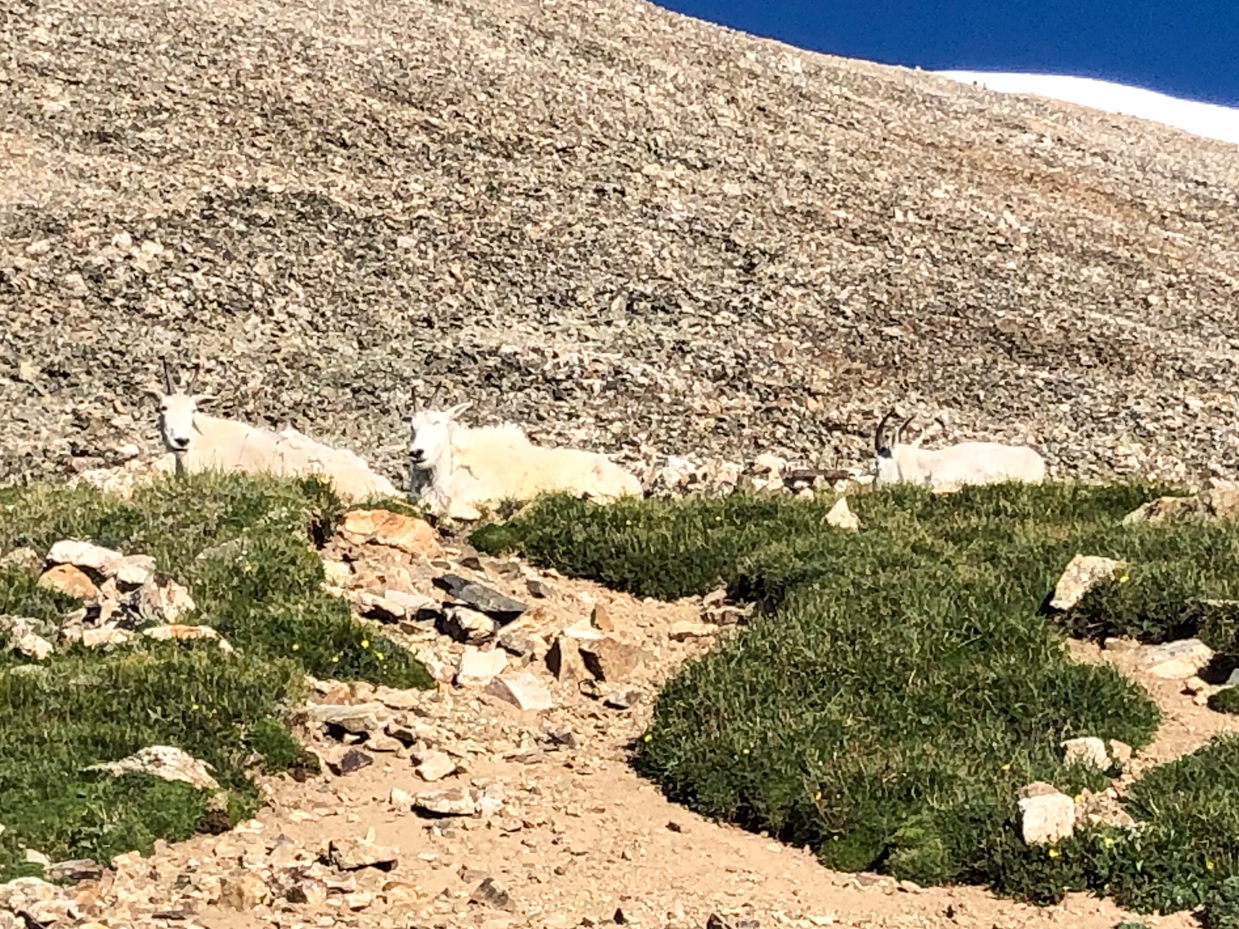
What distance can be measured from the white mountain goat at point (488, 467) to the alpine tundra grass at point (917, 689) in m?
3.80

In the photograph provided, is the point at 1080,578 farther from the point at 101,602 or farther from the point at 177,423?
the point at 177,423

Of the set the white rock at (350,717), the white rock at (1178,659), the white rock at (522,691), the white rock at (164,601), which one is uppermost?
the white rock at (1178,659)

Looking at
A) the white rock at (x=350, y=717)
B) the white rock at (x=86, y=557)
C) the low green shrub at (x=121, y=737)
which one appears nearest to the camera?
the low green shrub at (x=121, y=737)

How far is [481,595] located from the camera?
11109 millimetres

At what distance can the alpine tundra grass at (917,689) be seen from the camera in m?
7.38

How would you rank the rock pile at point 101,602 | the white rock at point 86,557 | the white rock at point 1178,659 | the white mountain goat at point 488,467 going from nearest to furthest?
the rock pile at point 101,602 → the white rock at point 1178,659 → the white rock at point 86,557 → the white mountain goat at point 488,467

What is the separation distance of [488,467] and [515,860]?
1044 cm

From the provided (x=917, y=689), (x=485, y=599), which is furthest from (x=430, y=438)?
(x=917, y=689)

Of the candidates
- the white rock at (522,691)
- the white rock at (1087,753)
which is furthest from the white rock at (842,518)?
the white rock at (1087,753)

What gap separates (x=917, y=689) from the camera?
899cm

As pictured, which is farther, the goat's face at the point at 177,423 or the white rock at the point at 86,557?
the goat's face at the point at 177,423

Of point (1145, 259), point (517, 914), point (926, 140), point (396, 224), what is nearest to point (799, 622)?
point (517, 914)

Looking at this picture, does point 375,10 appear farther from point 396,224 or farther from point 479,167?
point 396,224

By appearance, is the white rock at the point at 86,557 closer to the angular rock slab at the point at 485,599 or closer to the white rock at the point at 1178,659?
the angular rock slab at the point at 485,599
